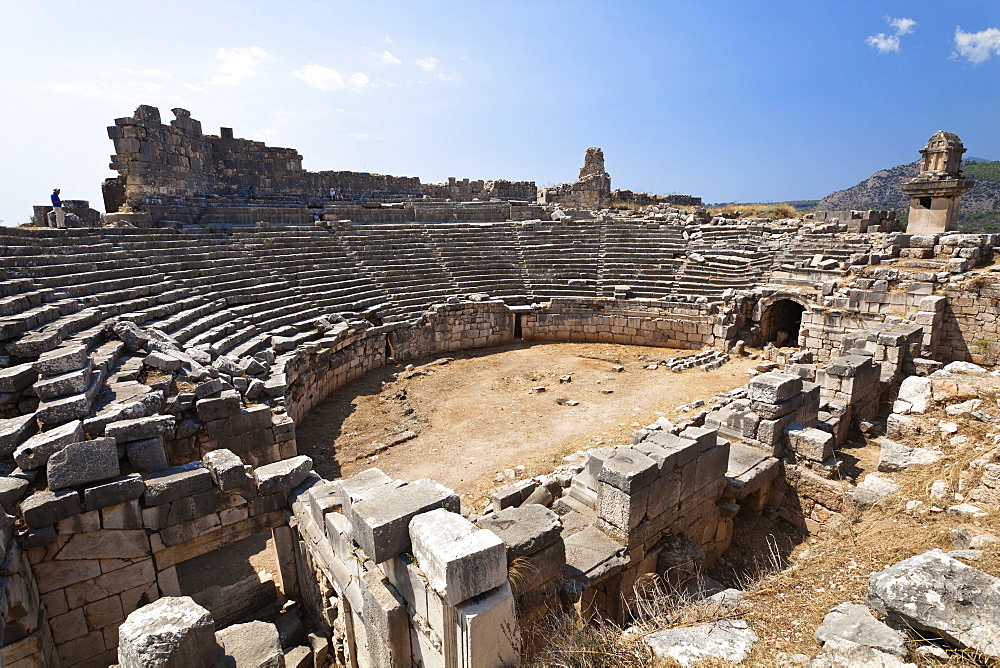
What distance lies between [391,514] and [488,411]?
7.47 meters

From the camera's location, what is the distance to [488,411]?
1116cm

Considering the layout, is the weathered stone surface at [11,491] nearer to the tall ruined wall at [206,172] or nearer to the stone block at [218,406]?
the stone block at [218,406]

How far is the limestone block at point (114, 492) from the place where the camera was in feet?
15.6

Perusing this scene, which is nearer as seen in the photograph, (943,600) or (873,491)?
(943,600)

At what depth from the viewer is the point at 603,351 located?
1592 centimetres

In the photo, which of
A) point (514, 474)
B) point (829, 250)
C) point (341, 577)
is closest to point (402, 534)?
point (341, 577)

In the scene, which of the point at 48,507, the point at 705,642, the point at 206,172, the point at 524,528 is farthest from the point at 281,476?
the point at 206,172

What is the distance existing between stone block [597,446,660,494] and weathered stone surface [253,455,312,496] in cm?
352

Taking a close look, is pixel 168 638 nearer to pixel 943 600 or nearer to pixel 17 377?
pixel 17 377

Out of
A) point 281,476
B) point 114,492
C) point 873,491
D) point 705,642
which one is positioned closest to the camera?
point 705,642

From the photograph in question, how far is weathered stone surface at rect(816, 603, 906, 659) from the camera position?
9.95ft

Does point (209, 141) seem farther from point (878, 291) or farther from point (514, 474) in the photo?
point (878, 291)

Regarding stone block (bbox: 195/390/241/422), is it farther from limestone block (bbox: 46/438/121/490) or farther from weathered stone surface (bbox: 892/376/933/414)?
weathered stone surface (bbox: 892/376/933/414)

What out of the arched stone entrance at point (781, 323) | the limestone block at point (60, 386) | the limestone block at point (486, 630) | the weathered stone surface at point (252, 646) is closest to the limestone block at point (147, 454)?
the limestone block at point (60, 386)
